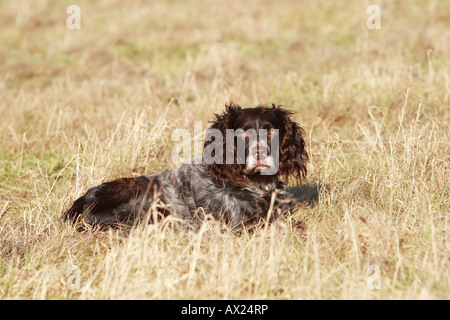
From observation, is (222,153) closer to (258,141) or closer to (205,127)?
(258,141)

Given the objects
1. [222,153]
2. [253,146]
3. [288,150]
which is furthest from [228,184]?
[288,150]

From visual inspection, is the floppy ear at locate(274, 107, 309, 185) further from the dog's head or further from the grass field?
the grass field

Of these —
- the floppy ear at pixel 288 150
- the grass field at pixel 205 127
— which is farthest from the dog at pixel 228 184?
the grass field at pixel 205 127

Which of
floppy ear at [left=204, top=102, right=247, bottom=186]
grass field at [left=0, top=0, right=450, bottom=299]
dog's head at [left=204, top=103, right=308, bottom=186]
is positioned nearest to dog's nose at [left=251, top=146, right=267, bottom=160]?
dog's head at [left=204, top=103, right=308, bottom=186]

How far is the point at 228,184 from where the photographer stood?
4.47 m

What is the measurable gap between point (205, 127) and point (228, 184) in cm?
176

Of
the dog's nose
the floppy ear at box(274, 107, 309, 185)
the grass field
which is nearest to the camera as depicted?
the grass field

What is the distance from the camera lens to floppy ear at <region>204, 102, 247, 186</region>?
14.4 ft

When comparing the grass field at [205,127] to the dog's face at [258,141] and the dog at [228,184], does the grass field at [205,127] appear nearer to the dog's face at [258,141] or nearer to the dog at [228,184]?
the dog at [228,184]

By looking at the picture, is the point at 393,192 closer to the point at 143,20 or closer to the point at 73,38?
the point at 73,38

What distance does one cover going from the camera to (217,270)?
3219 millimetres

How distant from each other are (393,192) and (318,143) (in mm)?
1620

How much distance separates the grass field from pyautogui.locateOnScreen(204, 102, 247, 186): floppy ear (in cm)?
57
